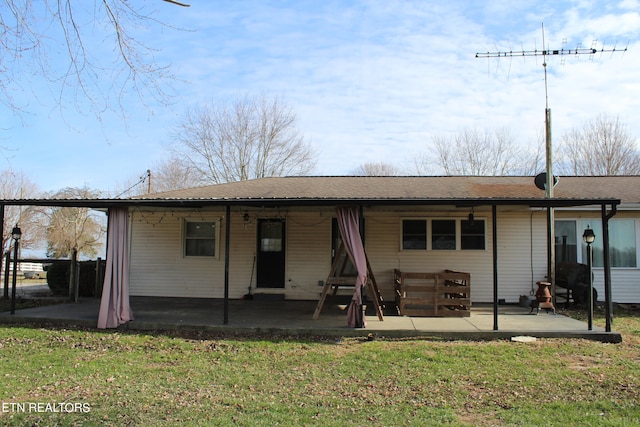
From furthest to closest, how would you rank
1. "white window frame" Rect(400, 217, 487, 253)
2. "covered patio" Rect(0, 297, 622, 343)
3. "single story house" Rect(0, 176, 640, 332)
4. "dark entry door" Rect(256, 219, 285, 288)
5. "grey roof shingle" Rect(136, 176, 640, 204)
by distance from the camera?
"dark entry door" Rect(256, 219, 285, 288), "white window frame" Rect(400, 217, 487, 253), "single story house" Rect(0, 176, 640, 332), "grey roof shingle" Rect(136, 176, 640, 204), "covered patio" Rect(0, 297, 622, 343)

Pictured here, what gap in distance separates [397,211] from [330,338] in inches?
183

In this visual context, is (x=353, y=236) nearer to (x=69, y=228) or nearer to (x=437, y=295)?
(x=437, y=295)

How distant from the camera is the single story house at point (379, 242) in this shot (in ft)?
36.5

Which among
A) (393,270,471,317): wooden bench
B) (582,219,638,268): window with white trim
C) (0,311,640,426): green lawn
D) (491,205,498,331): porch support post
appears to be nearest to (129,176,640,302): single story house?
(582,219,638,268): window with white trim

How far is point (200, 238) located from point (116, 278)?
3.81 meters

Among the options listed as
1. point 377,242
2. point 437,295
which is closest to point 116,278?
point 437,295

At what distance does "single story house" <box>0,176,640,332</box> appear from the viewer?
11.1 metres

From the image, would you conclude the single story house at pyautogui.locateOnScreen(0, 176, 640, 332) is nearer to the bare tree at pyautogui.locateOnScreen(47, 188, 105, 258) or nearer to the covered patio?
the covered patio

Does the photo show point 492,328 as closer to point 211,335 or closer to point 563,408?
point 563,408

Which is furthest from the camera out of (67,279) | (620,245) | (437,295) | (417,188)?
(67,279)

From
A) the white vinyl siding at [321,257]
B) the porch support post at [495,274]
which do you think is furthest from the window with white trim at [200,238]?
the porch support post at [495,274]

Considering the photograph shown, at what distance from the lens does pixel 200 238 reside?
1196cm

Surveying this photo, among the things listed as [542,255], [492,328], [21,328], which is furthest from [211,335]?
[542,255]

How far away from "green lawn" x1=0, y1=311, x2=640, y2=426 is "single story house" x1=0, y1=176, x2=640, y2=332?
4044 mm
